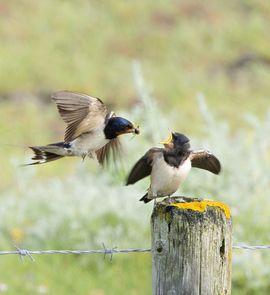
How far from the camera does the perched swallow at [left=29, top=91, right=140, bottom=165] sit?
3.88 m

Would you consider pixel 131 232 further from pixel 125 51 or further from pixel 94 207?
pixel 125 51

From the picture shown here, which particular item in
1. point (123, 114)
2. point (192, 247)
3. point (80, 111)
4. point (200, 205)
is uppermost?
point (80, 111)

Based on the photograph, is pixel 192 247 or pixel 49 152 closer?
pixel 192 247

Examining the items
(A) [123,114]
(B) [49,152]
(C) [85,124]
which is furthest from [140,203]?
(C) [85,124]

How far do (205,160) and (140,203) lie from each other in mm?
3329

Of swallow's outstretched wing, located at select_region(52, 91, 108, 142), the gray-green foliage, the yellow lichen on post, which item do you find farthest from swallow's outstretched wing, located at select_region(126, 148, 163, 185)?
the gray-green foliage

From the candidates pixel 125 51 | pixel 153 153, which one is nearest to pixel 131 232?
pixel 153 153

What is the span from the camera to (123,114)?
22.4ft

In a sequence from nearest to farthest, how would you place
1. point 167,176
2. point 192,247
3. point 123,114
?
1. point 192,247
2. point 167,176
3. point 123,114

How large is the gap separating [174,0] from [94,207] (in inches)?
584

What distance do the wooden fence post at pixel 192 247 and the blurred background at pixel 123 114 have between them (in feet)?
5.05

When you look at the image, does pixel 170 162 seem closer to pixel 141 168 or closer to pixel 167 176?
pixel 167 176

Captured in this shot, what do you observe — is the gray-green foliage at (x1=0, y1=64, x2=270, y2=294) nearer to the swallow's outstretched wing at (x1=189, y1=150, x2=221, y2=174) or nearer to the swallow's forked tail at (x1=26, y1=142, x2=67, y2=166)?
the swallow's forked tail at (x1=26, y1=142, x2=67, y2=166)

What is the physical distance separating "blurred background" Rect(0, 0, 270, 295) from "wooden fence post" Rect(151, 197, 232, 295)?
154 centimetres
